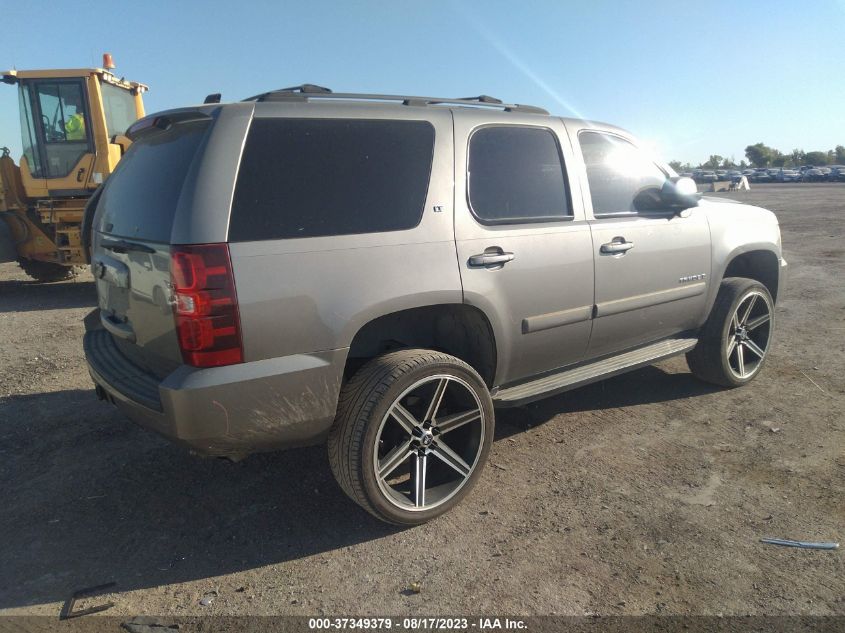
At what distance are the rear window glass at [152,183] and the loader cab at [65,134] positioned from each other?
262 inches

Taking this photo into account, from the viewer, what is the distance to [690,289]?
4.31 metres

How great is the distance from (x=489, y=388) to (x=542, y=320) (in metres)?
0.48

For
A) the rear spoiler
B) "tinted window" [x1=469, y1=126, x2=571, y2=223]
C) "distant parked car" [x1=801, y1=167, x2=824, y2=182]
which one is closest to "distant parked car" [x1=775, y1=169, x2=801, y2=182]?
"distant parked car" [x1=801, y1=167, x2=824, y2=182]

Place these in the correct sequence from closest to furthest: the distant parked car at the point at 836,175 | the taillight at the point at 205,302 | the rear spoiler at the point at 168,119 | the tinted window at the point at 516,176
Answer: the taillight at the point at 205,302 → the rear spoiler at the point at 168,119 → the tinted window at the point at 516,176 → the distant parked car at the point at 836,175

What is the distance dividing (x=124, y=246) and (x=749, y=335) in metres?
4.60

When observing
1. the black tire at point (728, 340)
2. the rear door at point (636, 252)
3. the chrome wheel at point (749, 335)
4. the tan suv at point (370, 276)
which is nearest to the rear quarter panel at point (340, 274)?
the tan suv at point (370, 276)

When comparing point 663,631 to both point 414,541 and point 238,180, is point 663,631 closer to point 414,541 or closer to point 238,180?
point 414,541

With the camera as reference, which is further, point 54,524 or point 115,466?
point 115,466

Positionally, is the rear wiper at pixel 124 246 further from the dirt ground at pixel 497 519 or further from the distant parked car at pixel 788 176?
the distant parked car at pixel 788 176

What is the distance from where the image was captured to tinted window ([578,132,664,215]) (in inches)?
153

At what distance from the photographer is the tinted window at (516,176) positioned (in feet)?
10.8

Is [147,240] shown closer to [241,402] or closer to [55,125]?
[241,402]

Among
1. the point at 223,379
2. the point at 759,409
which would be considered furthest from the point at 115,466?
the point at 759,409

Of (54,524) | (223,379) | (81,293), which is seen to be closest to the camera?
(223,379)
